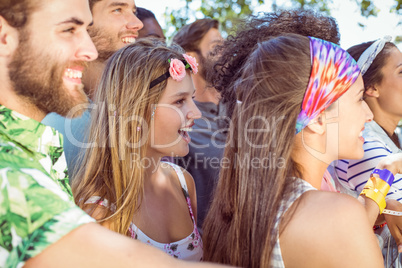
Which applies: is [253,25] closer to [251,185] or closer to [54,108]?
[251,185]

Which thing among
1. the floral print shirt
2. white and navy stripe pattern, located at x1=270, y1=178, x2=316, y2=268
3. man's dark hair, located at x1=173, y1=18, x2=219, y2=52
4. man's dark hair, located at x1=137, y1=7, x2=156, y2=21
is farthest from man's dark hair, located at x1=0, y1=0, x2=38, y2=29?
man's dark hair, located at x1=173, y1=18, x2=219, y2=52

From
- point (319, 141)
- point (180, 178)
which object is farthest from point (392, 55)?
point (180, 178)

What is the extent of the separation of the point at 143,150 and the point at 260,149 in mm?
971

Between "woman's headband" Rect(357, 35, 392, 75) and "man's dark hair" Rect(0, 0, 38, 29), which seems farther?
"woman's headband" Rect(357, 35, 392, 75)

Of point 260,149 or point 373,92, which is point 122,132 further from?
point 373,92

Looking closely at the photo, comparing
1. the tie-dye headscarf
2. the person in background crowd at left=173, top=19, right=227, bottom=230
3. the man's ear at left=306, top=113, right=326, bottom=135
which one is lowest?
the person in background crowd at left=173, top=19, right=227, bottom=230

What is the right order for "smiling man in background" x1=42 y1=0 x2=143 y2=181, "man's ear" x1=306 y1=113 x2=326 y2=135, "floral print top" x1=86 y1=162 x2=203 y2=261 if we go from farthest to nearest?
"smiling man in background" x1=42 y1=0 x2=143 y2=181, "floral print top" x1=86 y1=162 x2=203 y2=261, "man's ear" x1=306 y1=113 x2=326 y2=135

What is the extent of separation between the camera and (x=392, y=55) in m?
3.19

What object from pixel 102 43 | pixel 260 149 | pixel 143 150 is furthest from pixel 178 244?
pixel 102 43

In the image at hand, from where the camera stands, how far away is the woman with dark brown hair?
1.63m

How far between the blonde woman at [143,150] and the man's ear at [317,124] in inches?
39.4

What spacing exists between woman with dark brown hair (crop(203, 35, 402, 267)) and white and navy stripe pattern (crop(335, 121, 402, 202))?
76cm

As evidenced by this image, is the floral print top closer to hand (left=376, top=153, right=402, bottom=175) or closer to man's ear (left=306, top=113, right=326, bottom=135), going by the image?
man's ear (left=306, top=113, right=326, bottom=135)

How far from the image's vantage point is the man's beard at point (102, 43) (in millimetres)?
3416
